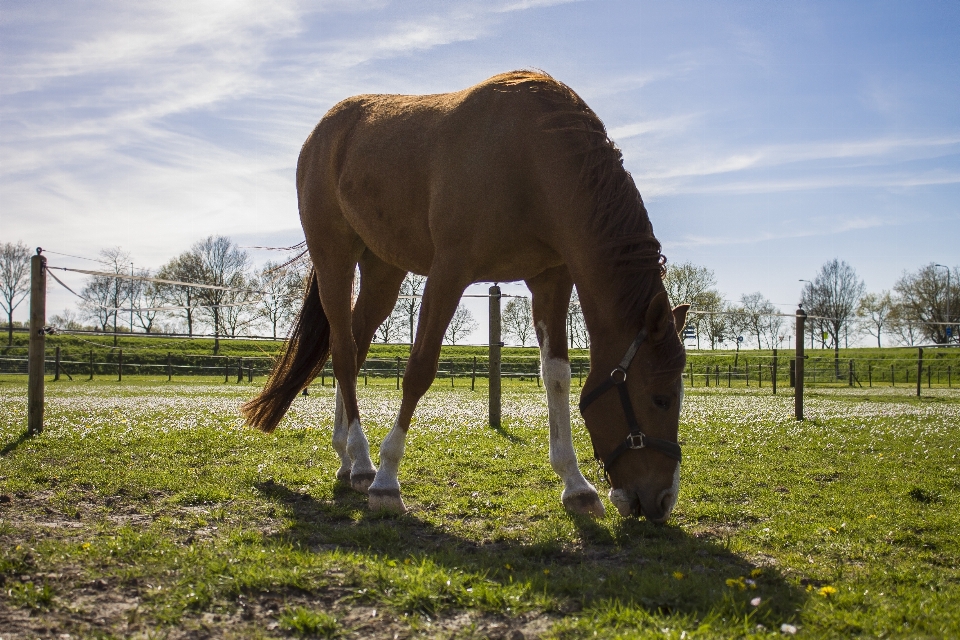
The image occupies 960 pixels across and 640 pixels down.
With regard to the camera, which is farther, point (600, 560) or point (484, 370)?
point (484, 370)

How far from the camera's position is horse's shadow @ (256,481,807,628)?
2998 millimetres

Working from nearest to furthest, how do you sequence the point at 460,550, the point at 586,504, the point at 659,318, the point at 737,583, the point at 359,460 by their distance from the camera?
the point at 737,583, the point at 460,550, the point at 659,318, the point at 586,504, the point at 359,460

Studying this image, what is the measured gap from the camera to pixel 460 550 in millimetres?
3930

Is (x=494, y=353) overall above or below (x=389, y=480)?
above

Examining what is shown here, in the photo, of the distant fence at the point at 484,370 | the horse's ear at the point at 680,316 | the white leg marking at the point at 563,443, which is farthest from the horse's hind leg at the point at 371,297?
the distant fence at the point at 484,370

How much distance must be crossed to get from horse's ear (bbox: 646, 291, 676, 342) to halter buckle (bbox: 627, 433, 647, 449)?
59 cm

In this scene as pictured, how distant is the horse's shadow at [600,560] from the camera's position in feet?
9.84

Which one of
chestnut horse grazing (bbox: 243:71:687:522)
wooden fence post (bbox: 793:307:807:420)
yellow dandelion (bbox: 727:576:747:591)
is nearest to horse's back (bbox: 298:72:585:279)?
chestnut horse grazing (bbox: 243:71:687:522)

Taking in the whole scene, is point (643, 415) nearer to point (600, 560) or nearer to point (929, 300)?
point (600, 560)

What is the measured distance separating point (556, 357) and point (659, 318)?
137 centimetres

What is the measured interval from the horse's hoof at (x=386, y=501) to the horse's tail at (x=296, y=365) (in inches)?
87.9

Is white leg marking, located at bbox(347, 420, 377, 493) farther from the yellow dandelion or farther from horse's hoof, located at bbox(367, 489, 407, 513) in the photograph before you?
the yellow dandelion

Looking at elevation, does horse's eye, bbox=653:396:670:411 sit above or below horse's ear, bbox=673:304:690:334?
below

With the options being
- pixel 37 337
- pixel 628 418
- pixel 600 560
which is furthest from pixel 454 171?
pixel 37 337
